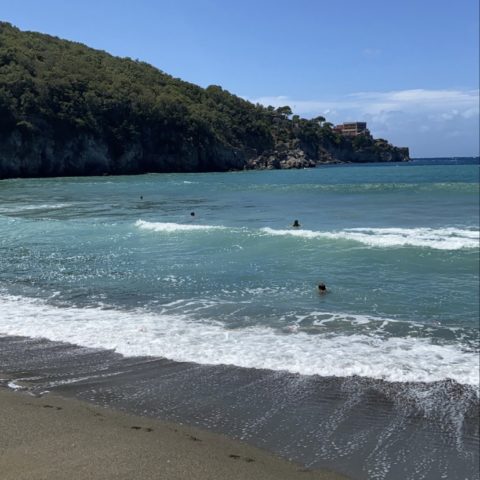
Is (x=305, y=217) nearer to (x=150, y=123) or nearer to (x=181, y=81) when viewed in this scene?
(x=150, y=123)

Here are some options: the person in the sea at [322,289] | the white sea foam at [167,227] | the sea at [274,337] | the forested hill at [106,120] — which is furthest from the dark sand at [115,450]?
the forested hill at [106,120]

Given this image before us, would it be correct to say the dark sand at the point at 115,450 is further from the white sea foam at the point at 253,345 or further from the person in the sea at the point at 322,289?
the person in the sea at the point at 322,289

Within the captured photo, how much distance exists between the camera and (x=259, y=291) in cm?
1420

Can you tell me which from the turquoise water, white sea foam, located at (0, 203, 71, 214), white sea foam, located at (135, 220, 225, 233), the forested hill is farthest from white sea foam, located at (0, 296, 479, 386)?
the forested hill

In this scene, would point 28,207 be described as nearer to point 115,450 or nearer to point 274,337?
point 274,337

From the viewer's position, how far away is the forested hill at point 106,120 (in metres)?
96.2

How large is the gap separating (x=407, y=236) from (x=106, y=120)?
96.6 metres

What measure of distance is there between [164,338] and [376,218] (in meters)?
24.6

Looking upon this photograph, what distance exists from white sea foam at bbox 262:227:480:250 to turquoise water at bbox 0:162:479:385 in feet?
0.28

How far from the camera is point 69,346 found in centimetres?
952

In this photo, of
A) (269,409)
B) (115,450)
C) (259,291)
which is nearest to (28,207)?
(259,291)

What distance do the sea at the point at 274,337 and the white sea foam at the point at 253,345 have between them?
4cm

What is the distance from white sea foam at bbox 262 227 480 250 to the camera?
69.9ft

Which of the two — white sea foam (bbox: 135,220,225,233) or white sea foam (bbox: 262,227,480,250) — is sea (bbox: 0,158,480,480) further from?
white sea foam (bbox: 135,220,225,233)
